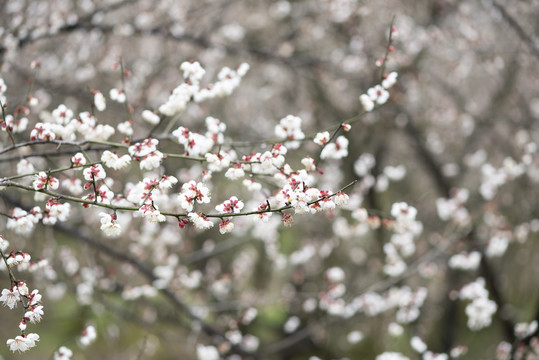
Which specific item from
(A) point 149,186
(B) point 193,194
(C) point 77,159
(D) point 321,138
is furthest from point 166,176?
Answer: (D) point 321,138

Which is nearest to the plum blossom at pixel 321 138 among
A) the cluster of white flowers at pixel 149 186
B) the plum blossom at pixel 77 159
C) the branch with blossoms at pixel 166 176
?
the branch with blossoms at pixel 166 176

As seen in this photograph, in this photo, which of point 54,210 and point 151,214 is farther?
point 54,210

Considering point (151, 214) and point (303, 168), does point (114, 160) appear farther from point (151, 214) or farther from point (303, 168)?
point (303, 168)

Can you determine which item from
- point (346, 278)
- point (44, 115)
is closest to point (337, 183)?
point (346, 278)

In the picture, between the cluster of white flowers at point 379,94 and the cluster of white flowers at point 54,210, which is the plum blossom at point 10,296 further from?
the cluster of white flowers at point 379,94

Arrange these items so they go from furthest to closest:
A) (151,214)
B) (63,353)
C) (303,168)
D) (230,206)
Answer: (303,168) → (63,353) → (230,206) → (151,214)

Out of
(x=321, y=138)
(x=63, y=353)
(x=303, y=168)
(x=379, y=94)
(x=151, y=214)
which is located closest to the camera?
(x=151, y=214)

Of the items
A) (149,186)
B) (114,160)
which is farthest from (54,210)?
(149,186)

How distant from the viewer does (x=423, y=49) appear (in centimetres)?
665

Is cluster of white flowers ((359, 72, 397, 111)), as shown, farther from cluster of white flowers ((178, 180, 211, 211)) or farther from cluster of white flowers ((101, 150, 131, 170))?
cluster of white flowers ((101, 150, 131, 170))

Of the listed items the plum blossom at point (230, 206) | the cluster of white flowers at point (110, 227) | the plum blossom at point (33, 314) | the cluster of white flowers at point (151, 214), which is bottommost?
the plum blossom at point (33, 314)

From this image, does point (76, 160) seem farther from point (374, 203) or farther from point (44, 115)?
point (374, 203)

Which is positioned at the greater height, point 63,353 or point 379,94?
point 379,94

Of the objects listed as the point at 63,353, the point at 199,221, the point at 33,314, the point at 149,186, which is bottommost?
the point at 63,353
